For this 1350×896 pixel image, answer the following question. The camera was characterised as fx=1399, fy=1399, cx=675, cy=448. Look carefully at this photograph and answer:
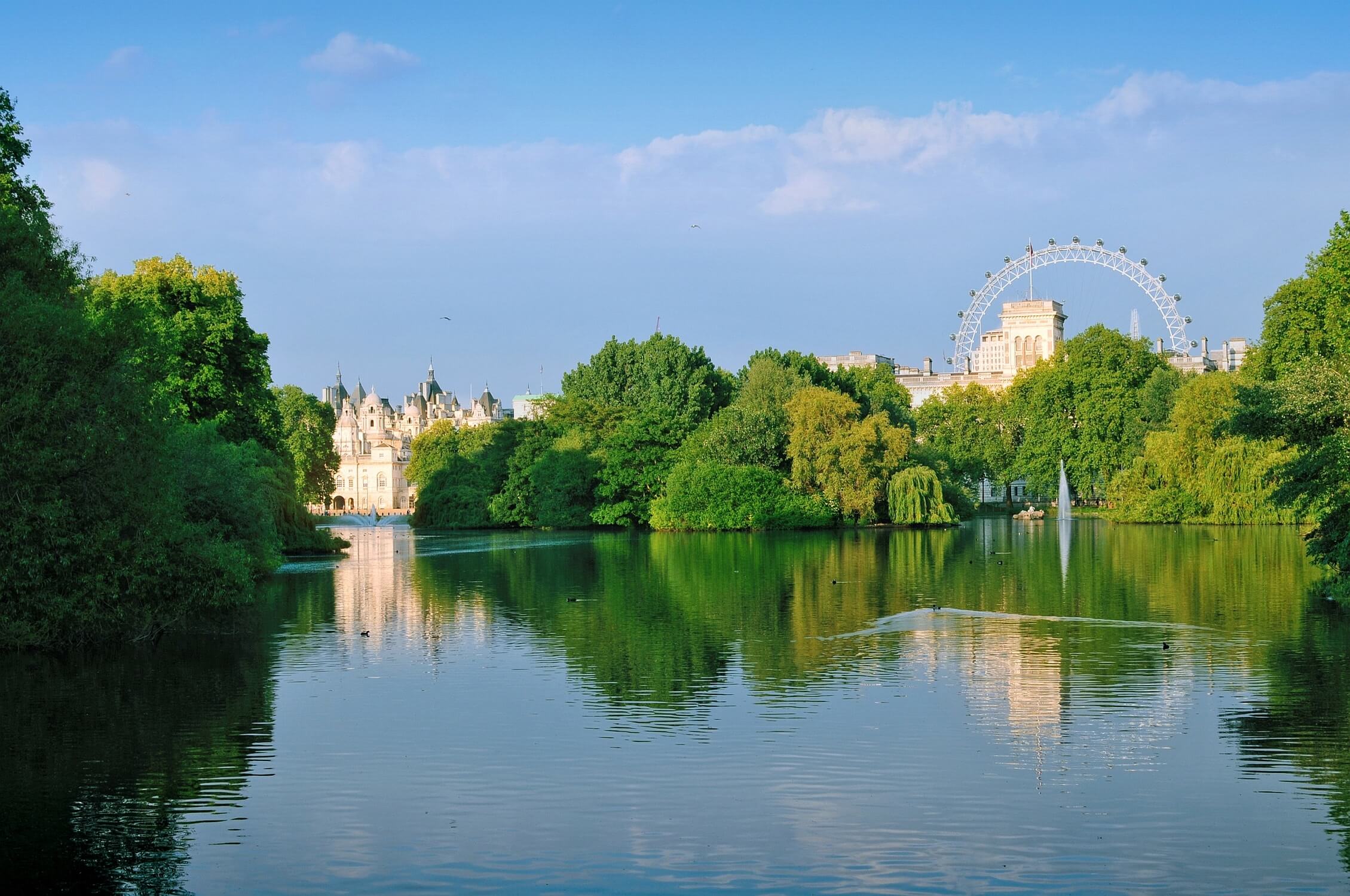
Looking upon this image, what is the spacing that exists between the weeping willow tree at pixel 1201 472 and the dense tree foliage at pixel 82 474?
1946 inches

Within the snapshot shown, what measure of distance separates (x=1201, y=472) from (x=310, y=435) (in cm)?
5385

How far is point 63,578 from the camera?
18891 mm

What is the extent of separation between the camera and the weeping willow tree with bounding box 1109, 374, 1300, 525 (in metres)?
61.6

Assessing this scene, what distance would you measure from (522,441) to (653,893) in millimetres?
70635

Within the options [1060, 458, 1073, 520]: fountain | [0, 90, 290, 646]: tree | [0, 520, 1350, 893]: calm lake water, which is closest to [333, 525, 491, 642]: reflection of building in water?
[0, 520, 1350, 893]: calm lake water

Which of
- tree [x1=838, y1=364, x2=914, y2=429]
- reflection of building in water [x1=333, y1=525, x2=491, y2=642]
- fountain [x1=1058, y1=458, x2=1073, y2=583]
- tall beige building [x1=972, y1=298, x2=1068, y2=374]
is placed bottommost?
reflection of building in water [x1=333, y1=525, x2=491, y2=642]

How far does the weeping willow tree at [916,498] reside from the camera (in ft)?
213

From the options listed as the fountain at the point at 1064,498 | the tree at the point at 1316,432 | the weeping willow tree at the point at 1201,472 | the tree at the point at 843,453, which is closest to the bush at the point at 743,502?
the tree at the point at 843,453

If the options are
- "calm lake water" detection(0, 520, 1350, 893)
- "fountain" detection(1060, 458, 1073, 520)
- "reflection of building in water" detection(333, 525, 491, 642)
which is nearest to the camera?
"calm lake water" detection(0, 520, 1350, 893)

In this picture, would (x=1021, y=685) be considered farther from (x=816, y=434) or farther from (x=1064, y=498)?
(x=1064, y=498)

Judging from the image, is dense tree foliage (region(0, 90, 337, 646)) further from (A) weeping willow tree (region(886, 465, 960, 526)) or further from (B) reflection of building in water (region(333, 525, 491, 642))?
(A) weeping willow tree (region(886, 465, 960, 526))

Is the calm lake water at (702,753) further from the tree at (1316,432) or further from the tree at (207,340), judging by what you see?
the tree at (207,340)

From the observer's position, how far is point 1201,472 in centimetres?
6481

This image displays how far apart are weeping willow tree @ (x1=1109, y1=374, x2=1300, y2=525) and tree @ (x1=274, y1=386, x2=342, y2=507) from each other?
48.8 metres
